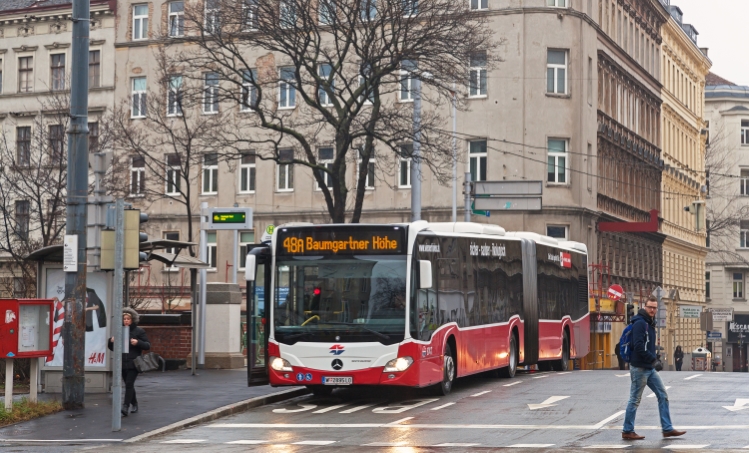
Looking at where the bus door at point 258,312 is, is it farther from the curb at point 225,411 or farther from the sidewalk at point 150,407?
the sidewalk at point 150,407

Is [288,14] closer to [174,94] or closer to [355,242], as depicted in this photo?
[174,94]

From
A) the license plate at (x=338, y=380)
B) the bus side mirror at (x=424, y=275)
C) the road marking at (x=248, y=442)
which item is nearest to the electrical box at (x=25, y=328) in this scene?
the license plate at (x=338, y=380)

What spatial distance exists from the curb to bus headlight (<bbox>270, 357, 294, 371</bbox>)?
72 cm

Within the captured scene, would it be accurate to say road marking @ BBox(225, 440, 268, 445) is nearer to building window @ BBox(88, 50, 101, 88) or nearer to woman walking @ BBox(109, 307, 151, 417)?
woman walking @ BBox(109, 307, 151, 417)

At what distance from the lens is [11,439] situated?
17.4 meters

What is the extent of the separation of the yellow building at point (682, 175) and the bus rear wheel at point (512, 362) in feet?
165

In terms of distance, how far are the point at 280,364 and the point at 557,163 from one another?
124 feet

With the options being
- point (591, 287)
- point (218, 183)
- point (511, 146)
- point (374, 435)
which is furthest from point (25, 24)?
point (374, 435)

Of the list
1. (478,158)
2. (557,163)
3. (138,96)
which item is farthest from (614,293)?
(138,96)

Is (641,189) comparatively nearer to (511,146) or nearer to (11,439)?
(511,146)

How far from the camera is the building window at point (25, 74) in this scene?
6519cm

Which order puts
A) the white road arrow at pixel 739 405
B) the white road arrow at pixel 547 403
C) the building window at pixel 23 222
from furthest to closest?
1. the building window at pixel 23 222
2. the white road arrow at pixel 547 403
3. the white road arrow at pixel 739 405

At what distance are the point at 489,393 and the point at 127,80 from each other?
141 feet

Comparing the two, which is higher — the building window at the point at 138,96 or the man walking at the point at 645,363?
the building window at the point at 138,96
